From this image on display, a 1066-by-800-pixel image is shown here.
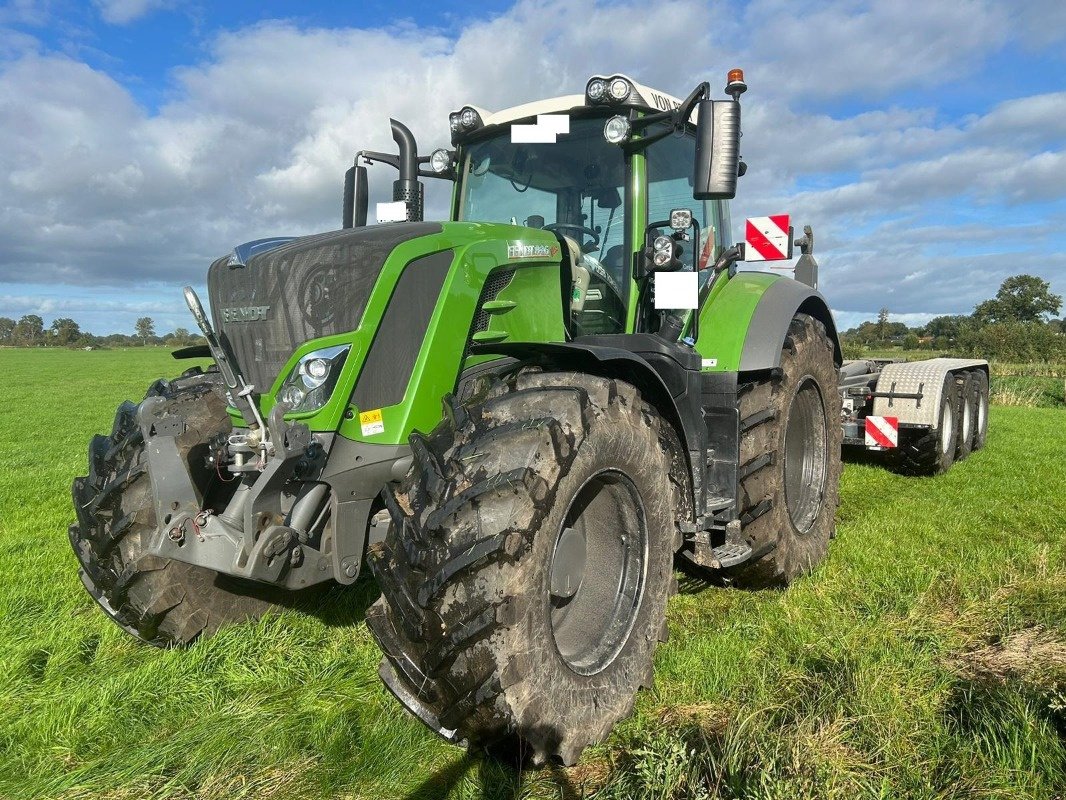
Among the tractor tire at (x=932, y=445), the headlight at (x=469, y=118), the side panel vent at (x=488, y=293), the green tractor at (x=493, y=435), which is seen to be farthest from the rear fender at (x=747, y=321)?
the tractor tire at (x=932, y=445)

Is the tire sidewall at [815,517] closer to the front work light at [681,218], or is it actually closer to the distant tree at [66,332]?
the front work light at [681,218]

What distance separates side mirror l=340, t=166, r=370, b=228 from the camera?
457 centimetres

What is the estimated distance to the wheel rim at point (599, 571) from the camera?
290 centimetres

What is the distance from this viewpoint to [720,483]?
4.07 metres

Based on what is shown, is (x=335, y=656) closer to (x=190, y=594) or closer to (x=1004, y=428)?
(x=190, y=594)

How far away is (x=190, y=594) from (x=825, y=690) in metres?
2.70

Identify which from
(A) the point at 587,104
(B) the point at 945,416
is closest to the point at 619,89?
(A) the point at 587,104

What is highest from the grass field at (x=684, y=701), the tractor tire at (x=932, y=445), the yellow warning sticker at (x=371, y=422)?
the yellow warning sticker at (x=371, y=422)

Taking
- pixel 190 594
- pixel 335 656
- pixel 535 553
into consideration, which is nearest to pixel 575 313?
pixel 535 553

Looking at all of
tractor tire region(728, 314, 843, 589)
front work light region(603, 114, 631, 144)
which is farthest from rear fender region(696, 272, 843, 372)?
front work light region(603, 114, 631, 144)

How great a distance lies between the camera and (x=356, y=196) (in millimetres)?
4562

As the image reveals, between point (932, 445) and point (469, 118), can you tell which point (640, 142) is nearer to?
point (469, 118)

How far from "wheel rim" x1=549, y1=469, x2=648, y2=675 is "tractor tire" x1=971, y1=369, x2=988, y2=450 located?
7721 mm

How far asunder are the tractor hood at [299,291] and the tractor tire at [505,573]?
61cm
